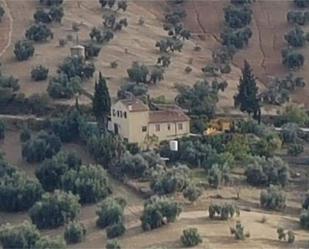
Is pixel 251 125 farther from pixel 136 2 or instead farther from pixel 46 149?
pixel 136 2

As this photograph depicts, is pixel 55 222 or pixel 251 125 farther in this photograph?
pixel 251 125

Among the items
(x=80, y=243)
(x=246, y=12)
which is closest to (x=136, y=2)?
(x=246, y=12)

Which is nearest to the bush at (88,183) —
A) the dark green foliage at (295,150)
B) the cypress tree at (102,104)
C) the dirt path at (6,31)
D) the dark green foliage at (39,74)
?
the cypress tree at (102,104)

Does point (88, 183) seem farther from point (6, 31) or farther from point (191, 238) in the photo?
point (6, 31)

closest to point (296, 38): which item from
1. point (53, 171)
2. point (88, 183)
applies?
point (53, 171)

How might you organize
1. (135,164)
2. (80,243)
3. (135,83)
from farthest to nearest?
(135,83), (135,164), (80,243)
